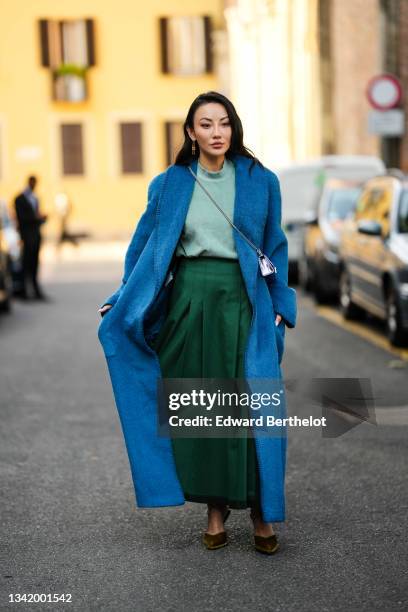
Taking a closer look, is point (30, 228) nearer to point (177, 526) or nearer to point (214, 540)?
point (177, 526)

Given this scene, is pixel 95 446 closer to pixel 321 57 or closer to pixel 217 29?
pixel 321 57

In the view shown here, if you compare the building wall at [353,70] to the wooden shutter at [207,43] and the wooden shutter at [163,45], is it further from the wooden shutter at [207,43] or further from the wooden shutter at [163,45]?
the wooden shutter at [207,43]

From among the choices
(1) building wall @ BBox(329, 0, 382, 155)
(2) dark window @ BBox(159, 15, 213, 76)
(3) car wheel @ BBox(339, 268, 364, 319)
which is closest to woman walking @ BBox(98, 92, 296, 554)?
(3) car wheel @ BBox(339, 268, 364, 319)

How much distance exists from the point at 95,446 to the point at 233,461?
2583 mm

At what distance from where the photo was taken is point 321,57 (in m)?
32.2

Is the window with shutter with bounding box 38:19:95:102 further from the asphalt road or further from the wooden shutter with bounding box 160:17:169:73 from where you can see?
the asphalt road

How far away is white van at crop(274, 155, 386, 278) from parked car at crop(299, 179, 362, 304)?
0.78 meters

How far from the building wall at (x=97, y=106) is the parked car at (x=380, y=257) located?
3002 cm

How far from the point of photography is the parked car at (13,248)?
19.7 metres

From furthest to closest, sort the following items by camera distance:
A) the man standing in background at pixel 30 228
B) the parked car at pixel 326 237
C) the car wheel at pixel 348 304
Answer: the man standing in background at pixel 30 228 < the parked car at pixel 326 237 < the car wheel at pixel 348 304

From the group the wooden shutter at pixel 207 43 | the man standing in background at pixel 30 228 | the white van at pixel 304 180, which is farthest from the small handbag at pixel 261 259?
the wooden shutter at pixel 207 43

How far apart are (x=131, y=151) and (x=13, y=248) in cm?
2436

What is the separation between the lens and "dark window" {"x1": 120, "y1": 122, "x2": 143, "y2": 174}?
44.2 m

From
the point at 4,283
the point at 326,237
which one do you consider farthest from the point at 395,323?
the point at 4,283
